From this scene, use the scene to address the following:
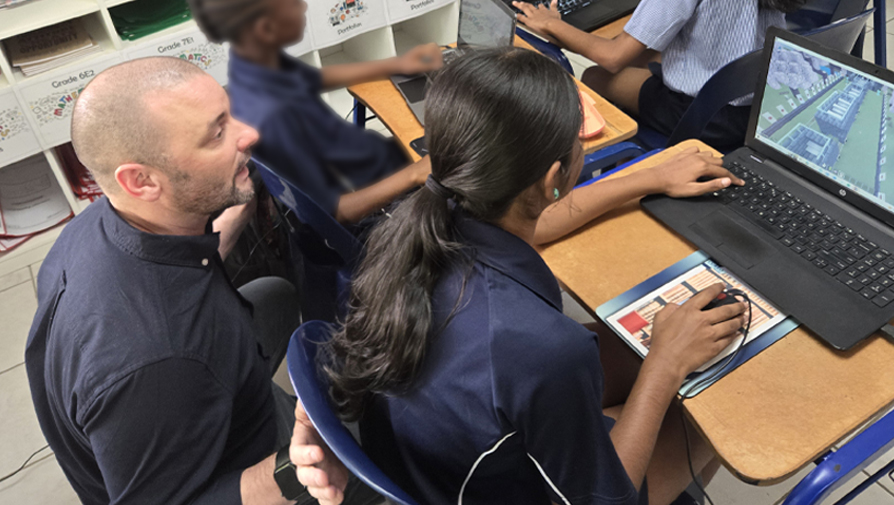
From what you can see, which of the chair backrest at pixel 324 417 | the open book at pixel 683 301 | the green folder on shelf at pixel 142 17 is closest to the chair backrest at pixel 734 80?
the open book at pixel 683 301

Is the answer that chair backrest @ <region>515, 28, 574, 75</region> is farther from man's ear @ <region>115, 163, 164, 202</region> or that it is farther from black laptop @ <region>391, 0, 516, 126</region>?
man's ear @ <region>115, 163, 164, 202</region>

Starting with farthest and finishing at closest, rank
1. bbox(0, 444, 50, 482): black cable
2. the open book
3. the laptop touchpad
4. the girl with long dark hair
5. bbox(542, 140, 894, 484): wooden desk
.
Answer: bbox(0, 444, 50, 482): black cable < the laptop touchpad < the open book < bbox(542, 140, 894, 484): wooden desk < the girl with long dark hair

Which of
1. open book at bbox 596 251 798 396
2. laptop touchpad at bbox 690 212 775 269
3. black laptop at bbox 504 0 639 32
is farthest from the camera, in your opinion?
black laptop at bbox 504 0 639 32

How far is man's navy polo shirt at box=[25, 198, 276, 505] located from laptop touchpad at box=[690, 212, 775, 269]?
805mm

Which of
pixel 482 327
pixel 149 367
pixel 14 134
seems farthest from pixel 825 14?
pixel 14 134

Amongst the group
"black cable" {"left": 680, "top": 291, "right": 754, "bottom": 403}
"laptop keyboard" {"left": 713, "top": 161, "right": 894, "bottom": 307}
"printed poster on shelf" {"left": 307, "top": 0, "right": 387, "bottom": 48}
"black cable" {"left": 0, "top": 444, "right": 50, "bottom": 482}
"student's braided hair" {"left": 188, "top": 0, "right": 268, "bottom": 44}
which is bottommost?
"black cable" {"left": 0, "top": 444, "right": 50, "bottom": 482}

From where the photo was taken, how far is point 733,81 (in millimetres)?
1495

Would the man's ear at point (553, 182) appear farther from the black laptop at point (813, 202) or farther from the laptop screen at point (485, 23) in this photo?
the laptop screen at point (485, 23)

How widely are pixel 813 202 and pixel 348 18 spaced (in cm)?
99

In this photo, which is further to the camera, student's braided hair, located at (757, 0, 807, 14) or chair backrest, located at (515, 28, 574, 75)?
chair backrest, located at (515, 28, 574, 75)

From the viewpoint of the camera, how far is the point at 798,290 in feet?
3.23

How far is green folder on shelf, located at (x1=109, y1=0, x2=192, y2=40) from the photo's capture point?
312 millimetres

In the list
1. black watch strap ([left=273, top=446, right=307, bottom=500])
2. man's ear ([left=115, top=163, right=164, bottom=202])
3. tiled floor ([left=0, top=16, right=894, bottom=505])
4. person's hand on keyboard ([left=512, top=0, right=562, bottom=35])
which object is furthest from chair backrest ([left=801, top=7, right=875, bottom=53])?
man's ear ([left=115, top=163, right=164, bottom=202])

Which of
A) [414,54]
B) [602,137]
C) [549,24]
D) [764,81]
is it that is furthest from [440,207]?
[549,24]
